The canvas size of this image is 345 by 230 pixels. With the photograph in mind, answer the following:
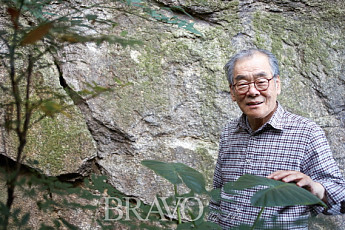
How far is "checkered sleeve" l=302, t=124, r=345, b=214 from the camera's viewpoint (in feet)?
4.12

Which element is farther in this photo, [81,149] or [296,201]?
[81,149]

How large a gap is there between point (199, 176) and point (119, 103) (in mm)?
1544

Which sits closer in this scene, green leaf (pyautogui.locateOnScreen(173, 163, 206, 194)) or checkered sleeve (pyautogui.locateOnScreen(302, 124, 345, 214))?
green leaf (pyautogui.locateOnScreen(173, 163, 206, 194))

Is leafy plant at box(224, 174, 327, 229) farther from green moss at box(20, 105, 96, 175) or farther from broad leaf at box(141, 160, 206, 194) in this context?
green moss at box(20, 105, 96, 175)

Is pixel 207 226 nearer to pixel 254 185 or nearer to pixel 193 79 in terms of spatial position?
pixel 254 185

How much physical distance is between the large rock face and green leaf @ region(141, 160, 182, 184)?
146cm

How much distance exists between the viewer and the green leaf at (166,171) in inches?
27.7

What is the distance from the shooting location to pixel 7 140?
208cm

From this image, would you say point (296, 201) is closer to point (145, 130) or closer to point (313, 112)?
point (145, 130)

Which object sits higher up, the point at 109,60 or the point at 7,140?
the point at 109,60

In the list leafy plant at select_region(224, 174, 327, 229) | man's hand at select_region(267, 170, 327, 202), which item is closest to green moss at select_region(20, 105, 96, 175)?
man's hand at select_region(267, 170, 327, 202)

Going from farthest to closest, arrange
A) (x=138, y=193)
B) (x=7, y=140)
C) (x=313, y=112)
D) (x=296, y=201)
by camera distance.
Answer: (x=313, y=112) → (x=138, y=193) → (x=7, y=140) → (x=296, y=201)

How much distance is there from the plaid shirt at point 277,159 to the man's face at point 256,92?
0.04 m

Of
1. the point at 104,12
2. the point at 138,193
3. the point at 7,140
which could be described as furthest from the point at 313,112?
the point at 7,140
